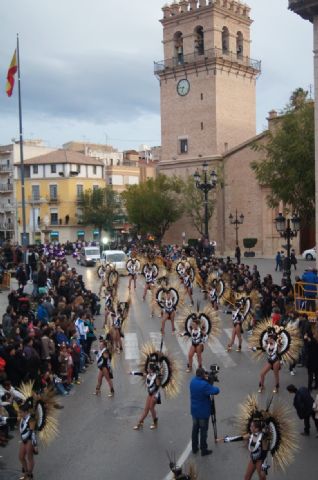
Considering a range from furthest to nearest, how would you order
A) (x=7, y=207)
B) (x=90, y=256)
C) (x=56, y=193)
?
1. (x=7, y=207)
2. (x=56, y=193)
3. (x=90, y=256)

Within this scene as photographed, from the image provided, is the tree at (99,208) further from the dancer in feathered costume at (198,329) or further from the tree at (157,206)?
the dancer in feathered costume at (198,329)

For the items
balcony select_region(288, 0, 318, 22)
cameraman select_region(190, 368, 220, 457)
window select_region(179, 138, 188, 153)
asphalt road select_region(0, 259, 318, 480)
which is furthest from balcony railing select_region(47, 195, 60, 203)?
cameraman select_region(190, 368, 220, 457)

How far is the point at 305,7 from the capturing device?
19.6m

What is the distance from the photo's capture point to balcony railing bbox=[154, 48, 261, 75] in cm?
5350

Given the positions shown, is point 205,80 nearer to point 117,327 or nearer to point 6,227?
point 6,227

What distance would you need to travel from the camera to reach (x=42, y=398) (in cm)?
989

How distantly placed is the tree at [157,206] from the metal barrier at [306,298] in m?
35.7

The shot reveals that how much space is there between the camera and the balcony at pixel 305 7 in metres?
19.4

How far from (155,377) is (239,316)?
6.19 m

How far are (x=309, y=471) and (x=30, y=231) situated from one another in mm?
73085

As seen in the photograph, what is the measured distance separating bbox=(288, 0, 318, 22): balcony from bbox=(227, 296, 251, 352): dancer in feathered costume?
9.32 meters

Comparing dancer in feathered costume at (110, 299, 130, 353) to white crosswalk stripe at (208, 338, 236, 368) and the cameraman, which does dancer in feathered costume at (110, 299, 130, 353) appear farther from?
the cameraman

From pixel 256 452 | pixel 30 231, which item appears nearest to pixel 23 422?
pixel 256 452

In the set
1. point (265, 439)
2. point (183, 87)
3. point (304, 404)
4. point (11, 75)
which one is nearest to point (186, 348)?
point (304, 404)
